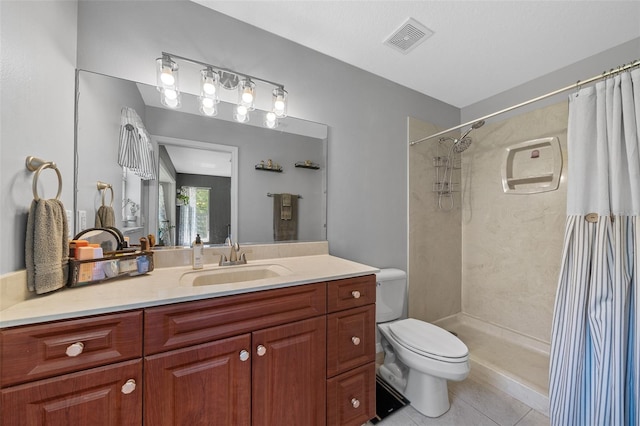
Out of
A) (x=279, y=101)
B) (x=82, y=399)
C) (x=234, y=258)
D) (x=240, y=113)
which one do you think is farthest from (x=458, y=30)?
(x=82, y=399)

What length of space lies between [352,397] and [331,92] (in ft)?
6.80

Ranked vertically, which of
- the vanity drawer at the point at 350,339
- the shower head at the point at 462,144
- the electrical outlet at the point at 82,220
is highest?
the shower head at the point at 462,144

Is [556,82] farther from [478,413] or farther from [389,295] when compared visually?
[478,413]

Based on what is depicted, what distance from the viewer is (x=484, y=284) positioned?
250cm

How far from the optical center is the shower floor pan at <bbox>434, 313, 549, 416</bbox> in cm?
160

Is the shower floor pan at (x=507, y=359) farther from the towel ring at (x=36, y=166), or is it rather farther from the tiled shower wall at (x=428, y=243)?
the towel ring at (x=36, y=166)

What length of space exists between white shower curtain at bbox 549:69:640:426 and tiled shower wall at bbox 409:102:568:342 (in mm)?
987

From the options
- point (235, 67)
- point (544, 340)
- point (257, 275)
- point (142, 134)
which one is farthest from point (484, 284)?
point (142, 134)

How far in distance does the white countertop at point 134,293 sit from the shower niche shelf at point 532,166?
200 cm

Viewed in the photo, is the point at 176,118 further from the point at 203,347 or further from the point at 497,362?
the point at 497,362

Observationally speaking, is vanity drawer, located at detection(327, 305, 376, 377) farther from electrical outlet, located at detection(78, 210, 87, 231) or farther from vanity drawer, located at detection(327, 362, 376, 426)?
electrical outlet, located at detection(78, 210, 87, 231)

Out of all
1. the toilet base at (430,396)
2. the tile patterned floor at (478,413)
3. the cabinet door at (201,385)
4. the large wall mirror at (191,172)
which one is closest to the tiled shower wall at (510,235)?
the tile patterned floor at (478,413)

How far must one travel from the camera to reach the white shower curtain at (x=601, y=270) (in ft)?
3.59

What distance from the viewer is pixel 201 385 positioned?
0.90 metres
